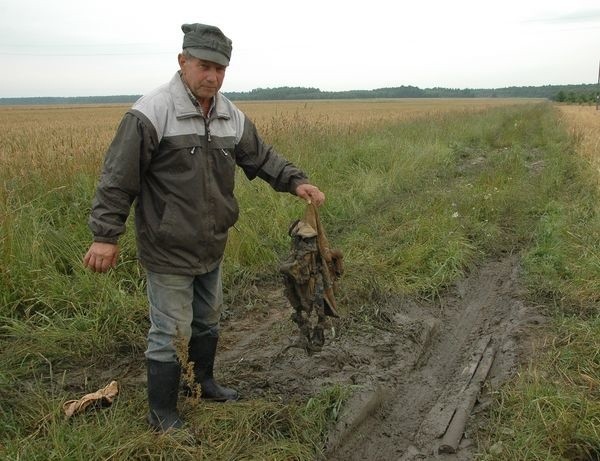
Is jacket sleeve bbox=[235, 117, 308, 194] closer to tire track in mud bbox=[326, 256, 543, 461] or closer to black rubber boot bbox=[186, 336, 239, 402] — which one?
black rubber boot bbox=[186, 336, 239, 402]

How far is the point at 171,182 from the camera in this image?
249cm

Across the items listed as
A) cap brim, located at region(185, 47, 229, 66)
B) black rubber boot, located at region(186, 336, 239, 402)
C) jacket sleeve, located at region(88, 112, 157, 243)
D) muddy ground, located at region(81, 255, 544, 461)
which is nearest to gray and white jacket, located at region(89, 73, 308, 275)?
jacket sleeve, located at region(88, 112, 157, 243)

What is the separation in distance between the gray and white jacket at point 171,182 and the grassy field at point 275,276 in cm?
89

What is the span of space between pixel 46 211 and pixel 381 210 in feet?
14.0

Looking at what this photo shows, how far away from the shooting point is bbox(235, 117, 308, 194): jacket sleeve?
293cm

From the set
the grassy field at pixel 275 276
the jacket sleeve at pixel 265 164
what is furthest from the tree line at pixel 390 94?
the jacket sleeve at pixel 265 164

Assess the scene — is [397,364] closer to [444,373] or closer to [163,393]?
[444,373]

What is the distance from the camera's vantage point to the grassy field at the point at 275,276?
265cm

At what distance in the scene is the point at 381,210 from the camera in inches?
295

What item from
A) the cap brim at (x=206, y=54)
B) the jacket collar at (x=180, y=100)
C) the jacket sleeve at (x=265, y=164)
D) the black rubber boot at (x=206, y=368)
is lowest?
the black rubber boot at (x=206, y=368)

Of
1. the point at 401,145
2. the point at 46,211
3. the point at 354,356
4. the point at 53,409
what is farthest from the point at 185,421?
the point at 401,145

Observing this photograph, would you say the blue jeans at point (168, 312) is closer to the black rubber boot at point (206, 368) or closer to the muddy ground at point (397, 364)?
the black rubber boot at point (206, 368)

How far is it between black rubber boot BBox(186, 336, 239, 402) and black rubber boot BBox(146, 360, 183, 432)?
29 cm

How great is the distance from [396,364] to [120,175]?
2221 mm
